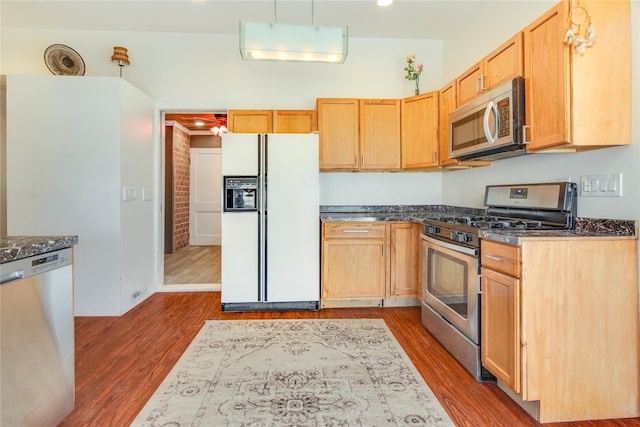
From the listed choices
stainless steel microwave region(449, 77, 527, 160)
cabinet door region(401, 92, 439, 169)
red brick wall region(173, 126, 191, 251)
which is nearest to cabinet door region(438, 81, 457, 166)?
cabinet door region(401, 92, 439, 169)

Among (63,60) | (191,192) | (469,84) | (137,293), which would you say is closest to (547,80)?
(469,84)

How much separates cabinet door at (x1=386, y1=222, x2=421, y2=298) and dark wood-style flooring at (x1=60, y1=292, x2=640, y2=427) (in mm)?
191

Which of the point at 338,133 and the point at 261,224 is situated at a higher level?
the point at 338,133

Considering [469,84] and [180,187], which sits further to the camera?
[180,187]

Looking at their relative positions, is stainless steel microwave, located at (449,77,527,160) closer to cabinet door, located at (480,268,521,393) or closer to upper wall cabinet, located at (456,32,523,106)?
upper wall cabinet, located at (456,32,523,106)

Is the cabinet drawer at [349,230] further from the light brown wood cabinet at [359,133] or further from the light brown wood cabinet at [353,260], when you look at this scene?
the light brown wood cabinet at [359,133]

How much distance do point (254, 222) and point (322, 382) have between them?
1665 mm

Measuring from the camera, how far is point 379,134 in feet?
11.4

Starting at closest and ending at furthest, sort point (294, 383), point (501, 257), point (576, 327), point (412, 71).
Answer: point (576, 327) → point (501, 257) → point (294, 383) → point (412, 71)

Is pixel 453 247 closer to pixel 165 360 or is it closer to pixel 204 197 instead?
pixel 165 360

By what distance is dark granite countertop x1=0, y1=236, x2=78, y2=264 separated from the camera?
1.26 metres

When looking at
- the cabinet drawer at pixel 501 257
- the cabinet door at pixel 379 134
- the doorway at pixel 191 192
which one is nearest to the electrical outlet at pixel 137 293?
the doorway at pixel 191 192

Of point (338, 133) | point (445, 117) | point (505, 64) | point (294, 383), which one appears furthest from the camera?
point (338, 133)

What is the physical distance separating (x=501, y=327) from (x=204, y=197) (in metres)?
6.52
